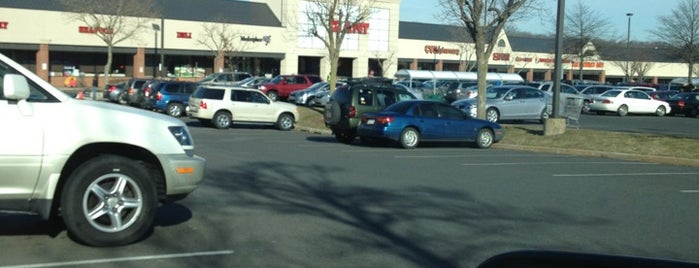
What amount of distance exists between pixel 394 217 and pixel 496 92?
21.7 metres

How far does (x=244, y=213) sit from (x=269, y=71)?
66129 millimetres

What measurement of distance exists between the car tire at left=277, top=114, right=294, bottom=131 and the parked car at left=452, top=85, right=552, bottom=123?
241 inches

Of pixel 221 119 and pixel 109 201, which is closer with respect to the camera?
pixel 109 201

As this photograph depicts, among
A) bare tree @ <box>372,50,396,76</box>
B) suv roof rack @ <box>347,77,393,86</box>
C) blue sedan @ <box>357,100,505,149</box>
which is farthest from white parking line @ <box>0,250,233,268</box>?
bare tree @ <box>372,50,396,76</box>

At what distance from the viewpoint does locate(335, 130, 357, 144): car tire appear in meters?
21.7

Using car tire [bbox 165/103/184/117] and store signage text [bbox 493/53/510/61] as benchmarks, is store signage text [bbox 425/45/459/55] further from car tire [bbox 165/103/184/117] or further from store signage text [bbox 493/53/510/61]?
car tire [bbox 165/103/184/117]

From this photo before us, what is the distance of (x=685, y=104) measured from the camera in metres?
40.2

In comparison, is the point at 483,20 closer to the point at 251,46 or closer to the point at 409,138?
the point at 409,138

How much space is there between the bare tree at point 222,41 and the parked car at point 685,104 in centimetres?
3593

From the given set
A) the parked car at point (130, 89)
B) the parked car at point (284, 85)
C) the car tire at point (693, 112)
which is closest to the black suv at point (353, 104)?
the parked car at point (130, 89)

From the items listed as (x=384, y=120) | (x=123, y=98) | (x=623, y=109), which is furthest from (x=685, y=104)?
(x=123, y=98)

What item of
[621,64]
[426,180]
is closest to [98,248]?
[426,180]

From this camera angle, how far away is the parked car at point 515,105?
→ 28.9 meters

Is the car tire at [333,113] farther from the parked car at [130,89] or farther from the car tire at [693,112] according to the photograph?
the car tire at [693,112]
